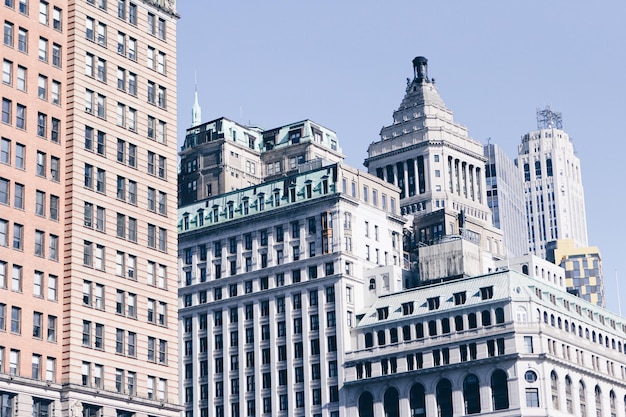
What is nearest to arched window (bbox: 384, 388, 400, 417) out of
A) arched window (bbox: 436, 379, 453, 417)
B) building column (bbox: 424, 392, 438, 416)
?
building column (bbox: 424, 392, 438, 416)

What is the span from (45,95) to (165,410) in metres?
32.8

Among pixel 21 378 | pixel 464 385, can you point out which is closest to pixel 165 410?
pixel 21 378

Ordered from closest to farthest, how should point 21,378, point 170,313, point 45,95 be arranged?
point 21,378 → point 45,95 → point 170,313

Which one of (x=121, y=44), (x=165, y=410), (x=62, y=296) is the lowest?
(x=165, y=410)

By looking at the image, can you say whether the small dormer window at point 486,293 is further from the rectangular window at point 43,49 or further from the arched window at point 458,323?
the rectangular window at point 43,49

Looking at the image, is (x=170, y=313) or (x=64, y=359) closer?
(x=64, y=359)

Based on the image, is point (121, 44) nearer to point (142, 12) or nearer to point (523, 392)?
point (142, 12)

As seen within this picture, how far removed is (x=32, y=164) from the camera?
121062 millimetres

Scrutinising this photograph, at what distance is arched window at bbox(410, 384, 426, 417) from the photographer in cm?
19488

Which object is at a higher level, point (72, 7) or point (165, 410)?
point (72, 7)

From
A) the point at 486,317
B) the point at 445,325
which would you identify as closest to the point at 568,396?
the point at 486,317

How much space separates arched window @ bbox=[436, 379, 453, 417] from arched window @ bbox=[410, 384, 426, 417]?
260 centimetres

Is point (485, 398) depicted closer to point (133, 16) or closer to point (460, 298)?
point (460, 298)

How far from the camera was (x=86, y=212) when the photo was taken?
125 m
